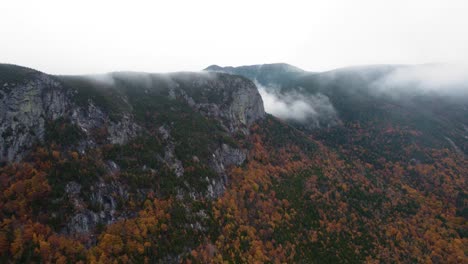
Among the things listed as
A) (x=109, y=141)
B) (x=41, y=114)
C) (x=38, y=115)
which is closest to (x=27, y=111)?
(x=38, y=115)

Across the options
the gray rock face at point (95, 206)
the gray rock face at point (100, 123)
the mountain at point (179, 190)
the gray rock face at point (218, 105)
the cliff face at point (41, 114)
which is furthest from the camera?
the gray rock face at point (218, 105)

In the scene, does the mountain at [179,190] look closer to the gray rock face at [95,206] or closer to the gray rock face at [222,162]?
the gray rock face at [95,206]

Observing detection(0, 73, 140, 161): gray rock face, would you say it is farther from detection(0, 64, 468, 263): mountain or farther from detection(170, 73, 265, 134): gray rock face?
detection(170, 73, 265, 134): gray rock face

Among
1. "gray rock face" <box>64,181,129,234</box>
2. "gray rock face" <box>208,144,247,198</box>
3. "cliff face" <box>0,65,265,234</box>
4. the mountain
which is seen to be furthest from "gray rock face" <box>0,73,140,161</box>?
"gray rock face" <box>208,144,247,198</box>

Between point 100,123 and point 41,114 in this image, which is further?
point 100,123

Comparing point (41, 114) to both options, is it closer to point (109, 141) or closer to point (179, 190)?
point (109, 141)

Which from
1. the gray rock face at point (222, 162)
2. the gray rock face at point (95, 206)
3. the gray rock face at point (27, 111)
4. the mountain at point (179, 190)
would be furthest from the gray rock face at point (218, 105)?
the gray rock face at point (95, 206)
